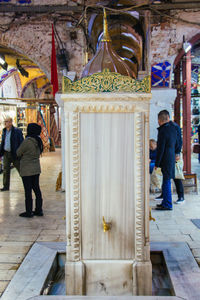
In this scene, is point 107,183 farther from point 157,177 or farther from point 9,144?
point 9,144

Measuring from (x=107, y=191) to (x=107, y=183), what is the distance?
6cm

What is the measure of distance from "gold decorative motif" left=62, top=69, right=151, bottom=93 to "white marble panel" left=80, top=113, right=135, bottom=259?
0.63ft

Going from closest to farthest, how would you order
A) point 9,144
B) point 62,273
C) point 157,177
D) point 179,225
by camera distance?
point 62,273
point 179,225
point 157,177
point 9,144

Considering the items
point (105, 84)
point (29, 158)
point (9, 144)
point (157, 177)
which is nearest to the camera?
point (105, 84)

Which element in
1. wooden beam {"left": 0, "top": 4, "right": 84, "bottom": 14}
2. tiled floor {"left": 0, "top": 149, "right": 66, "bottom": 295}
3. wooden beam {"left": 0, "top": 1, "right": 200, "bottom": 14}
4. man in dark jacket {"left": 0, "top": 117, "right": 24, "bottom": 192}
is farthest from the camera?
man in dark jacket {"left": 0, "top": 117, "right": 24, "bottom": 192}

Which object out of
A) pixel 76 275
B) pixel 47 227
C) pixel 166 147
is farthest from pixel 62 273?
pixel 166 147

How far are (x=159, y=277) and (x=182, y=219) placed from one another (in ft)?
5.23

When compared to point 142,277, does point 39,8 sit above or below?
above

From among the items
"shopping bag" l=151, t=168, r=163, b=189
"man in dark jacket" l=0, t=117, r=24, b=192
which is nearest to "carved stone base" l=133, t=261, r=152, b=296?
"shopping bag" l=151, t=168, r=163, b=189

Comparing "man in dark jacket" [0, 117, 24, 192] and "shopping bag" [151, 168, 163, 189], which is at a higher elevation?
"man in dark jacket" [0, 117, 24, 192]

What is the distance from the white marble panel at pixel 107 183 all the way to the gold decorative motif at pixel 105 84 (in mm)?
193

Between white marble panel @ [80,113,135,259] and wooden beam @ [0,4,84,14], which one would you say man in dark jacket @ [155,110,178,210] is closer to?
white marble panel @ [80,113,135,259]

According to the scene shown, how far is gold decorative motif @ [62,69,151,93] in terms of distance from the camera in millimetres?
2332

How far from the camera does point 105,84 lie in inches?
92.1
